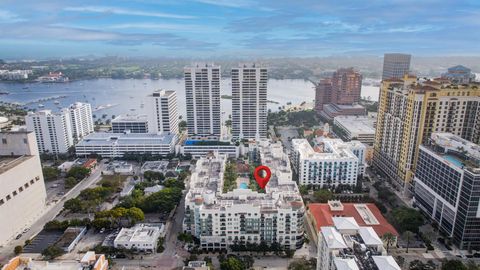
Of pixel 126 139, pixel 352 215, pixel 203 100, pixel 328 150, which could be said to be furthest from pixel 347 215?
pixel 126 139

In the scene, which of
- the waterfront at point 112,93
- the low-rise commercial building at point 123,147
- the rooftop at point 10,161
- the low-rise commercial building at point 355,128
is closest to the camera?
the rooftop at point 10,161

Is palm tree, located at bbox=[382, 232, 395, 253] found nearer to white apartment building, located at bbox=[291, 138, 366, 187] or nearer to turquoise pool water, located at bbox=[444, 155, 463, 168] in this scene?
turquoise pool water, located at bbox=[444, 155, 463, 168]

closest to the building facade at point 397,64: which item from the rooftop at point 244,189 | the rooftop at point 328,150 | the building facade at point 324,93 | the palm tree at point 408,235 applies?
the building facade at point 324,93

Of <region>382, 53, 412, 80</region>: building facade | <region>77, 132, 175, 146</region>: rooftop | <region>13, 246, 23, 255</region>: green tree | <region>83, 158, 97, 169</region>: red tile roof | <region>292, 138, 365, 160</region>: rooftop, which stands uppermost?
<region>382, 53, 412, 80</region>: building facade

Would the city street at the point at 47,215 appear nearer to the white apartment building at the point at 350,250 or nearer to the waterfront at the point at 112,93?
the white apartment building at the point at 350,250

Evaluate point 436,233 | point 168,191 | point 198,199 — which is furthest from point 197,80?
point 436,233

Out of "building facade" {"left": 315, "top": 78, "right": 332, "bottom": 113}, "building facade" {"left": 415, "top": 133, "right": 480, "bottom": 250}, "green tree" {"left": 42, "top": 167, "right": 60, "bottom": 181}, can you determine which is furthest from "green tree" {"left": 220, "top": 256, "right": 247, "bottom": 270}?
"building facade" {"left": 315, "top": 78, "right": 332, "bottom": 113}
